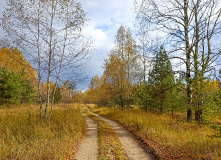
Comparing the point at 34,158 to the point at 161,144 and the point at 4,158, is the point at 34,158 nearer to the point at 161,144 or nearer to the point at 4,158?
the point at 4,158

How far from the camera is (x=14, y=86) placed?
53.7 feet

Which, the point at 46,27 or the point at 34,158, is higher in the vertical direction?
the point at 46,27

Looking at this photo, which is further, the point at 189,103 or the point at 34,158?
the point at 189,103

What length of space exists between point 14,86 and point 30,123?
37.4 feet

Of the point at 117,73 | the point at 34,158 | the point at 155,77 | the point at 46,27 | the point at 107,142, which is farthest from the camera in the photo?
the point at 117,73

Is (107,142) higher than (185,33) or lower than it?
lower

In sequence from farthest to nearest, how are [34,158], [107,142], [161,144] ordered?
[107,142]
[161,144]
[34,158]

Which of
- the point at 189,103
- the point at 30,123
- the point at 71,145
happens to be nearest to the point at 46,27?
the point at 30,123

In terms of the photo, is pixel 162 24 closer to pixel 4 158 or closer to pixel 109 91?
pixel 4 158

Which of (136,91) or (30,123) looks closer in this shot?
(30,123)

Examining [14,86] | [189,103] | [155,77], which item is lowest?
[189,103]

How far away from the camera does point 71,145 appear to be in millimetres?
5465

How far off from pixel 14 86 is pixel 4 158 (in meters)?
15.0

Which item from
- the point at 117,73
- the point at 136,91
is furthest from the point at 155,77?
the point at 117,73
